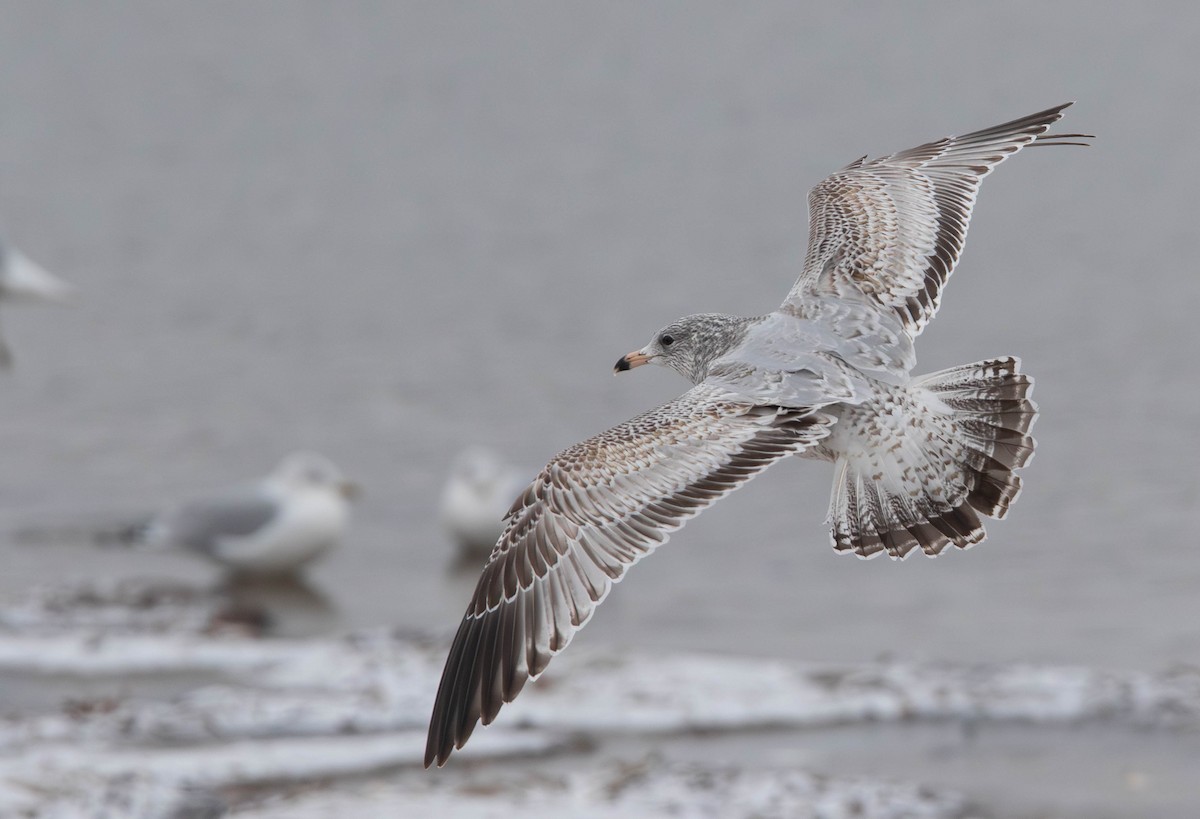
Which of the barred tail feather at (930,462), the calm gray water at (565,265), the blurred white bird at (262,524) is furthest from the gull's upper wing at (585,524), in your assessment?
the blurred white bird at (262,524)

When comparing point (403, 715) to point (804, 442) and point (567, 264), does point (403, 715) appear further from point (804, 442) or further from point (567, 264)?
point (567, 264)

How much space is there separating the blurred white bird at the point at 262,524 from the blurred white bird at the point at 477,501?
0.64 m

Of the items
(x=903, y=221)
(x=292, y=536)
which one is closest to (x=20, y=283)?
(x=292, y=536)

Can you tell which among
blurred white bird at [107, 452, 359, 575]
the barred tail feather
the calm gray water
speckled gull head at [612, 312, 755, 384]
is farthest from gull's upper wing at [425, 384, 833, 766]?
blurred white bird at [107, 452, 359, 575]

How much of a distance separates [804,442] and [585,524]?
595 millimetres

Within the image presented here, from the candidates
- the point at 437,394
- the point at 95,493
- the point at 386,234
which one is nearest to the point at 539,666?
the point at 95,493

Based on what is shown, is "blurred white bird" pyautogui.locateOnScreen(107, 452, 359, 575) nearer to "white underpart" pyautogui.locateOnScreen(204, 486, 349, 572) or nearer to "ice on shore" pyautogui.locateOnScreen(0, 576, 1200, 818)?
"white underpart" pyautogui.locateOnScreen(204, 486, 349, 572)

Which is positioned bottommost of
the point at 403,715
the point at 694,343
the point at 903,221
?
the point at 403,715

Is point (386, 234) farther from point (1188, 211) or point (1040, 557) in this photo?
point (1040, 557)

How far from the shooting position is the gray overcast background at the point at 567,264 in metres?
9.48

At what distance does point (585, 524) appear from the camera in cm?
441

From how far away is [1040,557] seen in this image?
31.2 feet

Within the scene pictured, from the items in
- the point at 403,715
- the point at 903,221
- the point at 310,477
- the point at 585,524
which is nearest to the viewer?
the point at 585,524

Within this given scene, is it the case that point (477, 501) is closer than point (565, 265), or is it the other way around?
point (477, 501)
